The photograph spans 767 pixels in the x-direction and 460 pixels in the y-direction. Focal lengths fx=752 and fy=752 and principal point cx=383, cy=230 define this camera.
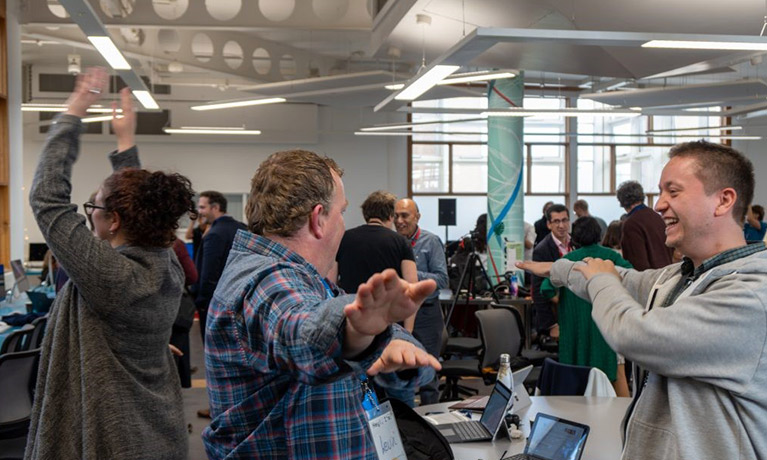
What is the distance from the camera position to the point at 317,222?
1.42 meters

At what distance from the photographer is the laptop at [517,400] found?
9.92ft

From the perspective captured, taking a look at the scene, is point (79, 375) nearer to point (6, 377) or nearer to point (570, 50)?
point (6, 377)

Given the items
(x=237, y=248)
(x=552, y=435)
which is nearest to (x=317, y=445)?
(x=237, y=248)

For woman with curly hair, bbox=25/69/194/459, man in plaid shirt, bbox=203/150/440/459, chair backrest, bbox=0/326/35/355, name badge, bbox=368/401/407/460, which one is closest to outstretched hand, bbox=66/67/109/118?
woman with curly hair, bbox=25/69/194/459

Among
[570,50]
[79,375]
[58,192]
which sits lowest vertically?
[79,375]

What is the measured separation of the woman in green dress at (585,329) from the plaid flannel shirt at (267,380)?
139 inches

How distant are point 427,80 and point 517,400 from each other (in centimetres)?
298

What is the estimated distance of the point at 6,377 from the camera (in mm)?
3617

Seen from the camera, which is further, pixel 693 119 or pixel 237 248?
pixel 693 119

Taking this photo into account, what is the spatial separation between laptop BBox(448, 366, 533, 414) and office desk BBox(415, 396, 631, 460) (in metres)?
0.05

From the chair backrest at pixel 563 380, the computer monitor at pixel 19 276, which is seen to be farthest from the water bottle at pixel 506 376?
the computer monitor at pixel 19 276

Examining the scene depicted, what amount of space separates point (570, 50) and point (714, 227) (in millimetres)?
7510

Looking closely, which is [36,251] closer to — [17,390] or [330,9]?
[330,9]

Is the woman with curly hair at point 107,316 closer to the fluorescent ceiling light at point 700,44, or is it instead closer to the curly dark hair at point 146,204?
the curly dark hair at point 146,204
